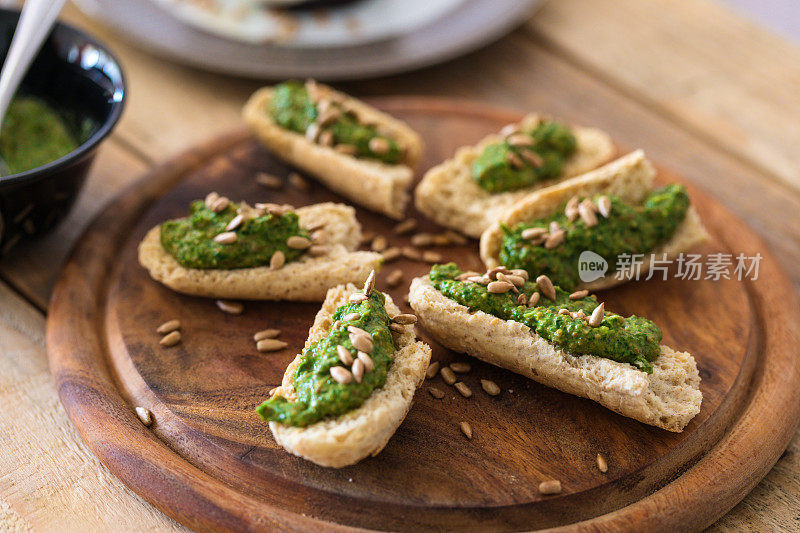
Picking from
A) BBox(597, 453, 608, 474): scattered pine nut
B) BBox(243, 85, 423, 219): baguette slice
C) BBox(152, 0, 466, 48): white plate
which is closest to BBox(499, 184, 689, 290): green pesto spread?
BBox(243, 85, 423, 219): baguette slice

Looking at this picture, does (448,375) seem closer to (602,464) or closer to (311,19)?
(602,464)

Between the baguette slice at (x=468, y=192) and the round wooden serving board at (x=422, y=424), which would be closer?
the round wooden serving board at (x=422, y=424)

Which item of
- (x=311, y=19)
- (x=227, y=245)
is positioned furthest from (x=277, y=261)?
(x=311, y=19)

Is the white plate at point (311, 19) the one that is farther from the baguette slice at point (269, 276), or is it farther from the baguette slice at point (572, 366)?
the baguette slice at point (572, 366)

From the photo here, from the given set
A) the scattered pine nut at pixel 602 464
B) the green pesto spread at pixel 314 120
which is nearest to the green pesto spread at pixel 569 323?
the scattered pine nut at pixel 602 464

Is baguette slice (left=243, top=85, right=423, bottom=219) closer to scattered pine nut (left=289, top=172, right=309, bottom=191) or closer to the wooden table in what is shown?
scattered pine nut (left=289, top=172, right=309, bottom=191)

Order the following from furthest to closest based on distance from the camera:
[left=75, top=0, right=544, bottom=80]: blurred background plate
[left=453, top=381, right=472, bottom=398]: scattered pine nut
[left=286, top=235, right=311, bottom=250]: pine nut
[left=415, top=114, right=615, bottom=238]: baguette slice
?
1. [left=75, top=0, right=544, bottom=80]: blurred background plate
2. [left=415, top=114, right=615, bottom=238]: baguette slice
3. [left=286, top=235, right=311, bottom=250]: pine nut
4. [left=453, top=381, right=472, bottom=398]: scattered pine nut
